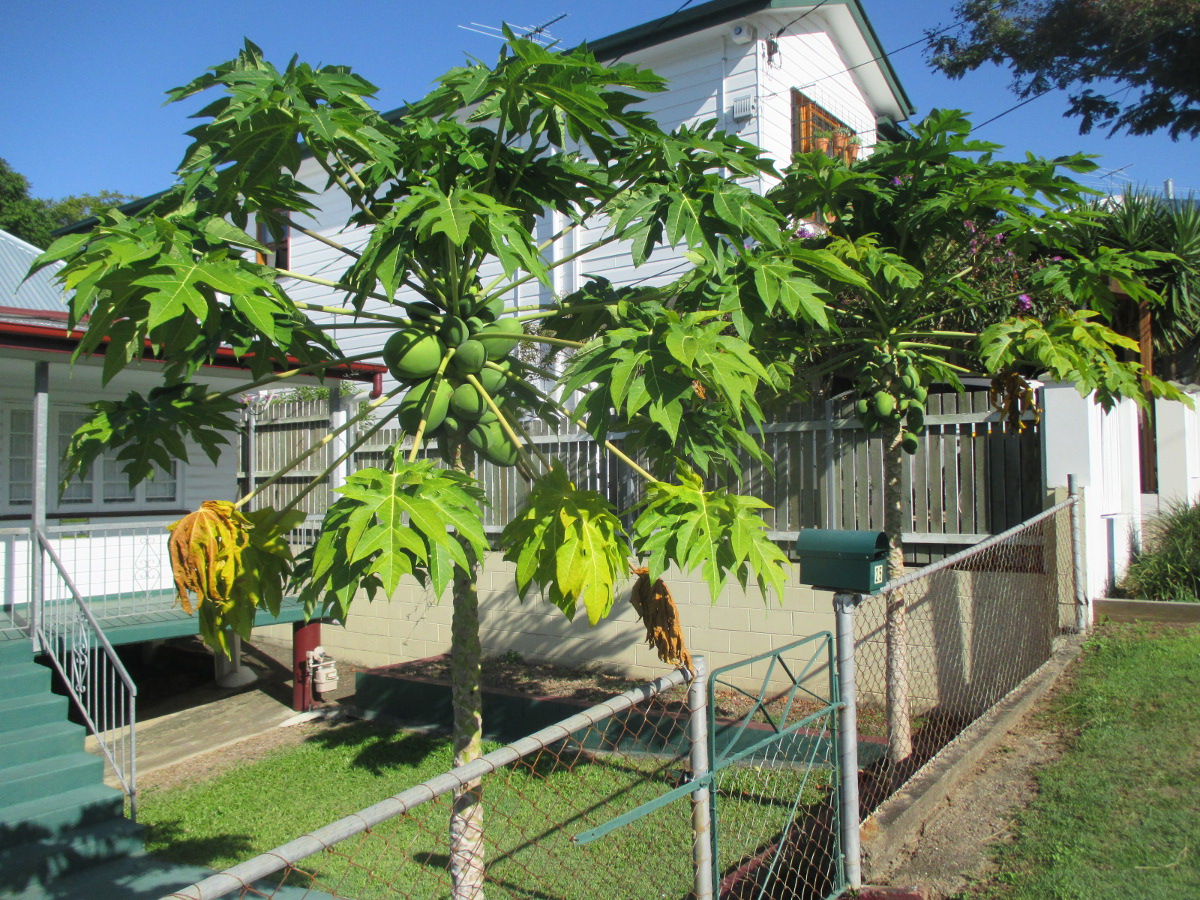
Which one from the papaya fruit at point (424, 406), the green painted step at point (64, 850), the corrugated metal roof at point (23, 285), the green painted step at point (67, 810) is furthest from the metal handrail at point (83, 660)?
the papaya fruit at point (424, 406)

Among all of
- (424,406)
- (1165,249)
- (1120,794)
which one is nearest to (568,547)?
(424,406)

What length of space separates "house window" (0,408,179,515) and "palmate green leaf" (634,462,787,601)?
9031 millimetres

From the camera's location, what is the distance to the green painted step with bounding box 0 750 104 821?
623cm

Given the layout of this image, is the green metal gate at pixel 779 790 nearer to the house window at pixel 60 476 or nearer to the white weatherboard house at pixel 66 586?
the white weatherboard house at pixel 66 586

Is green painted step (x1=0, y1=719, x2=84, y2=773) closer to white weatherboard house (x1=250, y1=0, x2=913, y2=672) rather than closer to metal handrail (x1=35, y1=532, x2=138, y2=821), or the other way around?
metal handrail (x1=35, y1=532, x2=138, y2=821)

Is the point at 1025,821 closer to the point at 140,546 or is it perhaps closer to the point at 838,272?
the point at 838,272

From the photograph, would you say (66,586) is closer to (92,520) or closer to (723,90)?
(92,520)

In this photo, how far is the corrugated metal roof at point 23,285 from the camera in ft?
35.4

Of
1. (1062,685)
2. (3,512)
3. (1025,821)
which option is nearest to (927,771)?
(1025,821)

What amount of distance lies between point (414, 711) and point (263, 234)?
11048 mm

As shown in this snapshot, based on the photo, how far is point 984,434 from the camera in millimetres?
7148

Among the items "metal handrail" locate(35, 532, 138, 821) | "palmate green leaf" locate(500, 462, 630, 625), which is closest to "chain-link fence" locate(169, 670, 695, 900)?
"palmate green leaf" locate(500, 462, 630, 625)

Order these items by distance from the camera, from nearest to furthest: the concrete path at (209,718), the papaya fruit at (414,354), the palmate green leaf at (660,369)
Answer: the palmate green leaf at (660,369) → the papaya fruit at (414,354) → the concrete path at (209,718)

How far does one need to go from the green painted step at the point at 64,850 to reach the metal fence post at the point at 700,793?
4951 mm
